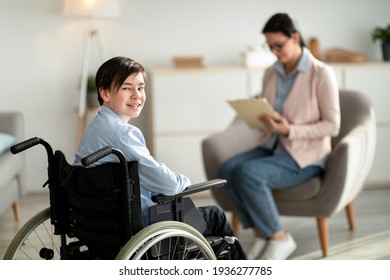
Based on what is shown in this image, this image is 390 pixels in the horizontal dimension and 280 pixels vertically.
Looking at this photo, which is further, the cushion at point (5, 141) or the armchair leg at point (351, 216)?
the cushion at point (5, 141)

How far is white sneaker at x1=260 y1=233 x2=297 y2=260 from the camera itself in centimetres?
281

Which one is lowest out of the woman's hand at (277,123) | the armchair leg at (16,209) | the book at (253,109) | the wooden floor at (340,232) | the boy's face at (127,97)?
the wooden floor at (340,232)

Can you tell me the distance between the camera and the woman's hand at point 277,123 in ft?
9.37

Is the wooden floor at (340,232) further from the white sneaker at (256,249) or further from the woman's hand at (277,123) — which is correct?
the woman's hand at (277,123)

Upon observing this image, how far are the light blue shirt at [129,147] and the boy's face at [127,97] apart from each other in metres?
0.02

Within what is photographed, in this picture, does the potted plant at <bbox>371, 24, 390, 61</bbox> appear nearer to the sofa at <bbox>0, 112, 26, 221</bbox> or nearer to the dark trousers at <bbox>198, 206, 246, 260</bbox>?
the sofa at <bbox>0, 112, 26, 221</bbox>

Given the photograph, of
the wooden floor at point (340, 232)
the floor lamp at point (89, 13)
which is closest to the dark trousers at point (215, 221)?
the wooden floor at point (340, 232)

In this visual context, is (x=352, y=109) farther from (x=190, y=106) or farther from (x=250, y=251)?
(x=190, y=106)

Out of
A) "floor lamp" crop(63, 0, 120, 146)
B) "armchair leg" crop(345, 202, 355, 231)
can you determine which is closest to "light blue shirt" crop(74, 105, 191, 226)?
"armchair leg" crop(345, 202, 355, 231)

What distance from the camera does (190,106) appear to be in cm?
411

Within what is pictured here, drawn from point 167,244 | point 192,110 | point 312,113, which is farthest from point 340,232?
point 167,244

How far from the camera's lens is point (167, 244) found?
6.30 feet

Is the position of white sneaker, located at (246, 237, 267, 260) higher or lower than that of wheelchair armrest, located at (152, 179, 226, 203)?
lower

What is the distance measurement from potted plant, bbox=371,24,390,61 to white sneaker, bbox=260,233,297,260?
168 cm
